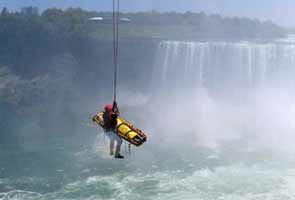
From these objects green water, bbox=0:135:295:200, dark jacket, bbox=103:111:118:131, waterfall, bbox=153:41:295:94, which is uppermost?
dark jacket, bbox=103:111:118:131

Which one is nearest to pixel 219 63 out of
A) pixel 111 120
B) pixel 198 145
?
pixel 198 145

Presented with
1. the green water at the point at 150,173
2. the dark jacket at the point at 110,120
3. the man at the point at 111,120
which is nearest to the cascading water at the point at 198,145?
the green water at the point at 150,173

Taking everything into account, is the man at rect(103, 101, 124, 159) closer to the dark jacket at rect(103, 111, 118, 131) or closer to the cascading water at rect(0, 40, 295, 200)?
the dark jacket at rect(103, 111, 118, 131)

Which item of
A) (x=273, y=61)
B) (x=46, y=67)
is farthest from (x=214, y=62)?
(x=46, y=67)

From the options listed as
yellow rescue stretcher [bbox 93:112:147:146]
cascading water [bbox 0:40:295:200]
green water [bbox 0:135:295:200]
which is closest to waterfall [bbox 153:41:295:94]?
cascading water [bbox 0:40:295:200]

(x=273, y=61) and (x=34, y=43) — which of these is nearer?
(x=273, y=61)

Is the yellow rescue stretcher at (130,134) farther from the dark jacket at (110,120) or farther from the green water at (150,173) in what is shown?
the green water at (150,173)

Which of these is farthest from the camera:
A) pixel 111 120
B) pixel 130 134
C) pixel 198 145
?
pixel 198 145

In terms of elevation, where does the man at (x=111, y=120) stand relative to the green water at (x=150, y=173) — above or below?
above

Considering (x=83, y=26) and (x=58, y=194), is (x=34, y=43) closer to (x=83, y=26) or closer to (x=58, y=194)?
(x=83, y=26)

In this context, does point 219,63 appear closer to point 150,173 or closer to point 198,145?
point 198,145

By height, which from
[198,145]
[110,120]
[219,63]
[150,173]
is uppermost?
[110,120]
